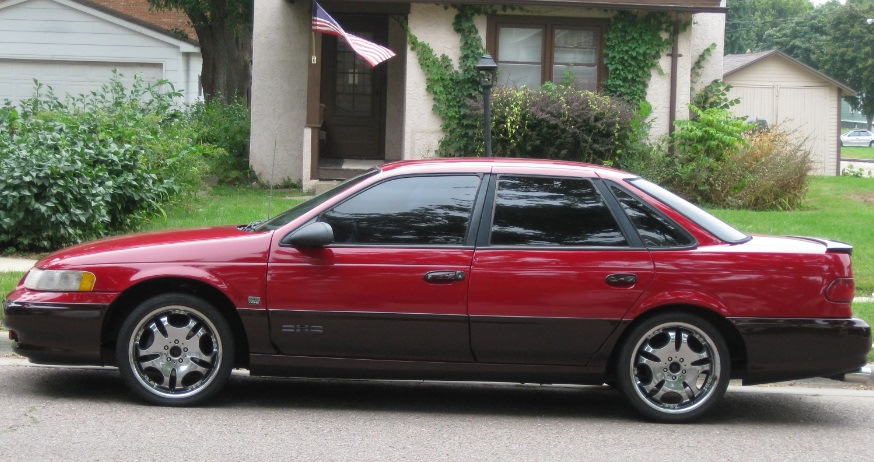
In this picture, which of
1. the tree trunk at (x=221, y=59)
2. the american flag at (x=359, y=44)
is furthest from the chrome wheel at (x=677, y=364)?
the tree trunk at (x=221, y=59)

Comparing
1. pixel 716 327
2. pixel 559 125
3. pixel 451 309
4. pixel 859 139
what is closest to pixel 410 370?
pixel 451 309

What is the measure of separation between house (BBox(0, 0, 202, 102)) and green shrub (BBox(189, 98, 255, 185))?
4.78m

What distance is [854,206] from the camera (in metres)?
17.9

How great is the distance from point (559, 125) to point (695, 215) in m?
9.85

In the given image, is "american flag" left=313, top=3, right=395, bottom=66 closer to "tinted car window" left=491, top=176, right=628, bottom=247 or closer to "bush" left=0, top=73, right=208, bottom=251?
"bush" left=0, top=73, right=208, bottom=251

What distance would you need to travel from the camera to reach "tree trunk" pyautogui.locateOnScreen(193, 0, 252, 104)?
2702 centimetres

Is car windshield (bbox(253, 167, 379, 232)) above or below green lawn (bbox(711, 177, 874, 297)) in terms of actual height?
above

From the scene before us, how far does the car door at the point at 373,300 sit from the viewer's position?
657 centimetres

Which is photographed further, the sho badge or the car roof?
the car roof

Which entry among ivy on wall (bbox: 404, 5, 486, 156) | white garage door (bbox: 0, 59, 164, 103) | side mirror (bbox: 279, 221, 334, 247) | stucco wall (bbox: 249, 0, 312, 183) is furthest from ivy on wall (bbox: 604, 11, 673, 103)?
white garage door (bbox: 0, 59, 164, 103)

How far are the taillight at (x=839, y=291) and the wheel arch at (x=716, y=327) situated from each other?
1.91ft

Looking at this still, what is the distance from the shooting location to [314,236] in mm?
6547

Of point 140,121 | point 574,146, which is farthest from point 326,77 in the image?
point 140,121

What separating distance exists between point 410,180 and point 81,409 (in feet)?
7.77
